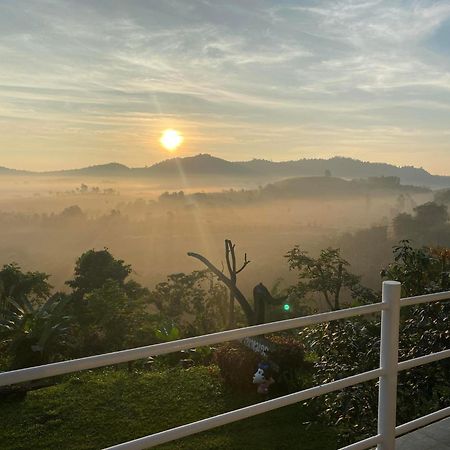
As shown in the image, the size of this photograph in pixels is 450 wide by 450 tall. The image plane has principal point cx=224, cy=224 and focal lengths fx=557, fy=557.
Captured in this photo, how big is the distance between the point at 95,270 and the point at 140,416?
55.7 feet

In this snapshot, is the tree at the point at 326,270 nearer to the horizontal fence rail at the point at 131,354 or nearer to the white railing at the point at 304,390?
the white railing at the point at 304,390

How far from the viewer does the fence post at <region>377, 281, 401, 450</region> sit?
225 centimetres

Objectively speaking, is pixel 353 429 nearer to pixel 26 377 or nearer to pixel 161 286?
pixel 26 377

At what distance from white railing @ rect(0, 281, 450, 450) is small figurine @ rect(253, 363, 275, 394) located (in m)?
5.69

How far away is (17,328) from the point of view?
38.4 ft

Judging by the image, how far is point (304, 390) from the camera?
82.0 inches

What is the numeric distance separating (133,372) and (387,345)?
859cm

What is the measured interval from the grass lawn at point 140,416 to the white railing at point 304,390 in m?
3.33

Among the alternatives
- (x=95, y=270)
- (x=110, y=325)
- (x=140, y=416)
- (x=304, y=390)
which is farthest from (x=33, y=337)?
(x=95, y=270)

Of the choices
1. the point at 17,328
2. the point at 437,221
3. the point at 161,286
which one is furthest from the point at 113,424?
the point at 437,221

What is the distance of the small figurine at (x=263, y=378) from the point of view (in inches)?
325

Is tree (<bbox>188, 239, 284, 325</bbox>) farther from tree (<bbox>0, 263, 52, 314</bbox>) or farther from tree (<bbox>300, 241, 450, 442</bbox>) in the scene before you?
tree (<bbox>0, 263, 52, 314</bbox>)

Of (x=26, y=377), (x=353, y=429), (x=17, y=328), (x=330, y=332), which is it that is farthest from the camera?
(x=17, y=328)

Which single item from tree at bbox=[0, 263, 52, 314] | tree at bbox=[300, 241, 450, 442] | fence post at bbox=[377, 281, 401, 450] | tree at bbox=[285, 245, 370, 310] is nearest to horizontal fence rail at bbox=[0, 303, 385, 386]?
fence post at bbox=[377, 281, 401, 450]
